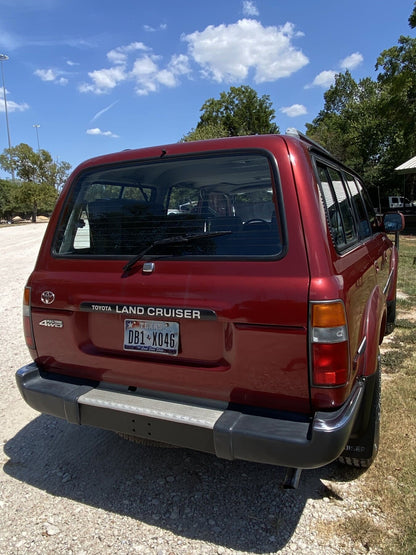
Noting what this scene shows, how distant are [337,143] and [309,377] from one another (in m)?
40.4

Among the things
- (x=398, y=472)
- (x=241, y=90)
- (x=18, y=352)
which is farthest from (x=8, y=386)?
(x=241, y=90)

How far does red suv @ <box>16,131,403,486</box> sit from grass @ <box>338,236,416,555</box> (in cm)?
22

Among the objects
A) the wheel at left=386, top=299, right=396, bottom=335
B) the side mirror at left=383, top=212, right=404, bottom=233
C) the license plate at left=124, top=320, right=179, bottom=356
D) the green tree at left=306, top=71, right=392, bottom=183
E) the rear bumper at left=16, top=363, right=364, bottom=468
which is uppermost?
the green tree at left=306, top=71, right=392, bottom=183

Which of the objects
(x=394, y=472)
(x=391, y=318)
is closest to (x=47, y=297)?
(x=394, y=472)

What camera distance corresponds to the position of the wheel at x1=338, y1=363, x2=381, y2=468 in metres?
2.36

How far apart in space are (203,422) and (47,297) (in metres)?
1.25

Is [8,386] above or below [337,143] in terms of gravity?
below

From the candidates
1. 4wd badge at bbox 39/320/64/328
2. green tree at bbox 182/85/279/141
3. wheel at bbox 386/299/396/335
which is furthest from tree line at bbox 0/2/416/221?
4wd badge at bbox 39/320/64/328

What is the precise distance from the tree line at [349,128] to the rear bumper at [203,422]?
19.6 metres

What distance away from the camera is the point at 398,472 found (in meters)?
2.64

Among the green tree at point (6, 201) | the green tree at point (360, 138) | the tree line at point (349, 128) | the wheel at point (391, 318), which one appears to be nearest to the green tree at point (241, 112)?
the tree line at point (349, 128)

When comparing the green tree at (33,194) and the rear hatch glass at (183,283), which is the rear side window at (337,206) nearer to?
the rear hatch glass at (183,283)

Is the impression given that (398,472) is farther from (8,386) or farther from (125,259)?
(8,386)

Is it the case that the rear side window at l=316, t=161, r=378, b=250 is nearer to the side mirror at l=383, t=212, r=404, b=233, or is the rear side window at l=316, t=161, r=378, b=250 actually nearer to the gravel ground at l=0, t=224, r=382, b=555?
the side mirror at l=383, t=212, r=404, b=233
